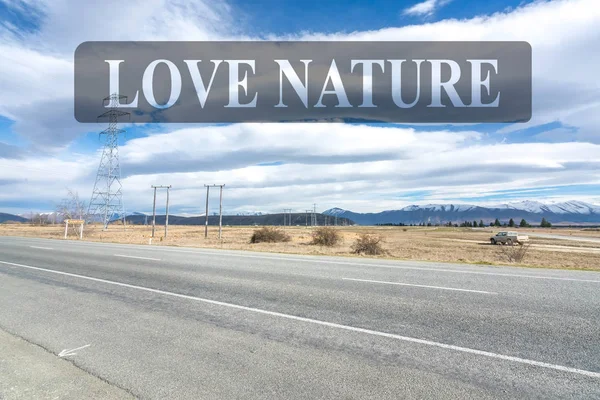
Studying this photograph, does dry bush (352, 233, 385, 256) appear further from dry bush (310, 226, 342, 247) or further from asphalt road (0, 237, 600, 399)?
asphalt road (0, 237, 600, 399)

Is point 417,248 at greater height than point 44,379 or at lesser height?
lesser

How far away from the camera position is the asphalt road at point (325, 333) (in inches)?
147

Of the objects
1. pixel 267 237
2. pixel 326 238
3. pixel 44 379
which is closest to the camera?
pixel 44 379

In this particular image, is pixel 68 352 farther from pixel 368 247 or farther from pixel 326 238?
pixel 326 238

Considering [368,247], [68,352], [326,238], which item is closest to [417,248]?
[326,238]

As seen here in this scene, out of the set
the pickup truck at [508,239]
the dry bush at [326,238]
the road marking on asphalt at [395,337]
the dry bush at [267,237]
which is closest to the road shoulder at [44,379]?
the road marking on asphalt at [395,337]

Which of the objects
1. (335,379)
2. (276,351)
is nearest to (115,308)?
(276,351)

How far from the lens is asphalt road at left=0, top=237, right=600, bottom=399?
3.72 metres

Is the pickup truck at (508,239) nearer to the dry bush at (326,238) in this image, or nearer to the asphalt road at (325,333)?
the dry bush at (326,238)

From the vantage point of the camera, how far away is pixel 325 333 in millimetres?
5180

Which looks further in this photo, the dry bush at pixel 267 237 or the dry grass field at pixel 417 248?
the dry bush at pixel 267 237

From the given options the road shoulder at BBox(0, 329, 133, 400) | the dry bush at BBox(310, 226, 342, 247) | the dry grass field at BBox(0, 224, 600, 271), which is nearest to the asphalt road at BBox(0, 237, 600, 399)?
the road shoulder at BBox(0, 329, 133, 400)

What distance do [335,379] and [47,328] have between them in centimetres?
483

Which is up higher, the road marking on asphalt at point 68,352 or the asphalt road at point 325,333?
the asphalt road at point 325,333
